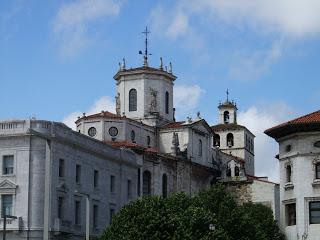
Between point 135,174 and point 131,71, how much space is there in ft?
79.6

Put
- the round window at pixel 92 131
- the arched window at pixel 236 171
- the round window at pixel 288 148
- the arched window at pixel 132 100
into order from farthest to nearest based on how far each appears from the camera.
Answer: the arched window at pixel 236 171
the arched window at pixel 132 100
the round window at pixel 92 131
the round window at pixel 288 148

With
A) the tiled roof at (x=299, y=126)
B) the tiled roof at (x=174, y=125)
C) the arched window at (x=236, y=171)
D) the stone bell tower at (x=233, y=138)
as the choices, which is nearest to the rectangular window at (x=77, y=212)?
the tiled roof at (x=299, y=126)

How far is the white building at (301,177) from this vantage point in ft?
225

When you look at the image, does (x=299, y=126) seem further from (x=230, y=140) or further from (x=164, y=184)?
(x=230, y=140)

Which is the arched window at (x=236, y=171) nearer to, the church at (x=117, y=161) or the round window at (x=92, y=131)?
the church at (x=117, y=161)

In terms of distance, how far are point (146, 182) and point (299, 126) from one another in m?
23.0

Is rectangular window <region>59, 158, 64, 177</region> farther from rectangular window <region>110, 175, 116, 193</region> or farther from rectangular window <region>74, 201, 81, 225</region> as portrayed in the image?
rectangular window <region>110, 175, 116, 193</region>

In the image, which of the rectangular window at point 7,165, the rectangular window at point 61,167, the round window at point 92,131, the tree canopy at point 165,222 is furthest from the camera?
the round window at point 92,131

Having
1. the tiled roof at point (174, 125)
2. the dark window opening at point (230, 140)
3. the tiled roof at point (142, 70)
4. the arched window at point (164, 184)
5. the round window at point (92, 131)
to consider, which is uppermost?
the tiled roof at point (142, 70)

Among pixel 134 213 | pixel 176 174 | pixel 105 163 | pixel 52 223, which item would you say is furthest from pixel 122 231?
pixel 176 174

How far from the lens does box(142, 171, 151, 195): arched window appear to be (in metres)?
85.9

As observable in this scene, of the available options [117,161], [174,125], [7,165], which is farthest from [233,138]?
[7,165]

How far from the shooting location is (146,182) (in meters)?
86.8

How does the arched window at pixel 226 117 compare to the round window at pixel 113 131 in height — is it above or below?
above
